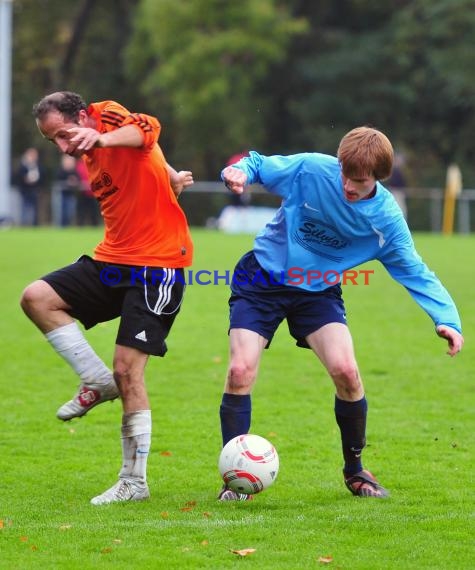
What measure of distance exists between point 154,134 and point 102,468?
2119 millimetres

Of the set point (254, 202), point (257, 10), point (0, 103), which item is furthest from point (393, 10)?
point (0, 103)

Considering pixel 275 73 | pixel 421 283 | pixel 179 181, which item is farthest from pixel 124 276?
pixel 275 73

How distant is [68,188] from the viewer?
32.8 metres

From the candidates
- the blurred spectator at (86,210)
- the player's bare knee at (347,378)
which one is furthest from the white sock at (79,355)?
the blurred spectator at (86,210)

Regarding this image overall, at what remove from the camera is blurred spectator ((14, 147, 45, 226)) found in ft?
105

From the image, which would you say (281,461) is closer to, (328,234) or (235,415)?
(235,415)

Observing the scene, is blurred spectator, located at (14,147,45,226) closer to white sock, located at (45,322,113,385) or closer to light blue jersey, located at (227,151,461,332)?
white sock, located at (45,322,113,385)

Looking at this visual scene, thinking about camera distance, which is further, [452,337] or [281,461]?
[281,461]

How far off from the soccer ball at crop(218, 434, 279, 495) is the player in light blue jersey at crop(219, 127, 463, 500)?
0.18 metres

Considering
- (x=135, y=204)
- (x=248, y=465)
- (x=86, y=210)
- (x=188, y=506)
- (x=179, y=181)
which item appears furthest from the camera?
(x=86, y=210)

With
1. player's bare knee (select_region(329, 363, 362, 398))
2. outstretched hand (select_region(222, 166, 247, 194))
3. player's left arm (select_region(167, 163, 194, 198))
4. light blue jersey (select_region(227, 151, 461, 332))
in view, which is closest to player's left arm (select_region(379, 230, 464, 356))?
light blue jersey (select_region(227, 151, 461, 332))

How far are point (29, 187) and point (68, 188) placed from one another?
42.5 inches

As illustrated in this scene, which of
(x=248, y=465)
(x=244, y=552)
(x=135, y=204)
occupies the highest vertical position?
(x=135, y=204)

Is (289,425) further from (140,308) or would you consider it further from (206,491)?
(140,308)
